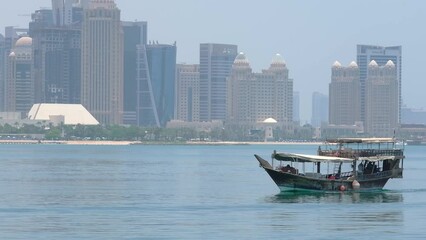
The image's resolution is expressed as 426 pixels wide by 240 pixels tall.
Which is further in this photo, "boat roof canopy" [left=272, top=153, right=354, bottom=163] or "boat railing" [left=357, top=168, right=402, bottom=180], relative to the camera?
"boat railing" [left=357, top=168, right=402, bottom=180]

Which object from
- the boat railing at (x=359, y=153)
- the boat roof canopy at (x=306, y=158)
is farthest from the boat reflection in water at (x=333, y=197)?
the boat railing at (x=359, y=153)

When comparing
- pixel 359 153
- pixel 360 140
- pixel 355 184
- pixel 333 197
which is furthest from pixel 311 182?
pixel 360 140

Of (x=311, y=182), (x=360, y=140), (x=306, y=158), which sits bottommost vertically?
(x=311, y=182)

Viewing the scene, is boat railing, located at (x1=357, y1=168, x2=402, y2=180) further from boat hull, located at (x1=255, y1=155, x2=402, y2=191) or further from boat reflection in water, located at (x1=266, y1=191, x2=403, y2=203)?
boat reflection in water, located at (x1=266, y1=191, x2=403, y2=203)

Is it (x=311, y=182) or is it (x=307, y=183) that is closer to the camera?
(x=307, y=183)

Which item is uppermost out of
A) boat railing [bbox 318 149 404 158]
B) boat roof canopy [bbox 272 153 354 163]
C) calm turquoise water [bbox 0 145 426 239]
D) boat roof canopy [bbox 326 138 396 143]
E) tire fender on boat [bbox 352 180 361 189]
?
boat roof canopy [bbox 326 138 396 143]

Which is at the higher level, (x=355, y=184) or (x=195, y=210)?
(x=355, y=184)

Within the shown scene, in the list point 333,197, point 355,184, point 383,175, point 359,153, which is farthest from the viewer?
point 383,175

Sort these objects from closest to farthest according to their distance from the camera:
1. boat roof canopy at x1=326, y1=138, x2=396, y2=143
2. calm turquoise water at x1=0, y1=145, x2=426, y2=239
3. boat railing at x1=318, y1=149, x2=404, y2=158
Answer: calm turquoise water at x1=0, y1=145, x2=426, y2=239
boat railing at x1=318, y1=149, x2=404, y2=158
boat roof canopy at x1=326, y1=138, x2=396, y2=143

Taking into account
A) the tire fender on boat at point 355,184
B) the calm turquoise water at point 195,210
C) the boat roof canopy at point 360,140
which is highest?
the boat roof canopy at point 360,140

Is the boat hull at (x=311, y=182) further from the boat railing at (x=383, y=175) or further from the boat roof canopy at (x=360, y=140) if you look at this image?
the boat roof canopy at (x=360, y=140)

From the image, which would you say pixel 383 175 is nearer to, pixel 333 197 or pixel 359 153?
pixel 359 153

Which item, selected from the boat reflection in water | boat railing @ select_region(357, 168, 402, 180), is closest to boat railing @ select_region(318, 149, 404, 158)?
boat railing @ select_region(357, 168, 402, 180)

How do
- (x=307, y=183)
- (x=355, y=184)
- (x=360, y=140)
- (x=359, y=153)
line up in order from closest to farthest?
(x=307, y=183) → (x=355, y=184) → (x=359, y=153) → (x=360, y=140)
